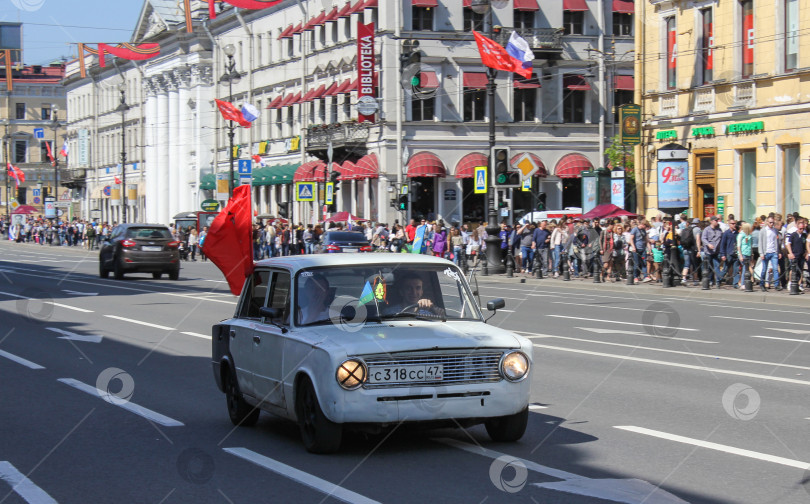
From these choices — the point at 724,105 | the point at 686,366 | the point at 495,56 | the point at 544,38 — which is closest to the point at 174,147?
the point at 544,38

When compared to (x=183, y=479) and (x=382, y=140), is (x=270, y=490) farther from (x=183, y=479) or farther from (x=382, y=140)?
(x=382, y=140)

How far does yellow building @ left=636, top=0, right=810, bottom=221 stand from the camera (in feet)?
117

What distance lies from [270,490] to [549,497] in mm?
1647

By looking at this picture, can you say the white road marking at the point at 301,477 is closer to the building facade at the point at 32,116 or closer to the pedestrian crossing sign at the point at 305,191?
the pedestrian crossing sign at the point at 305,191

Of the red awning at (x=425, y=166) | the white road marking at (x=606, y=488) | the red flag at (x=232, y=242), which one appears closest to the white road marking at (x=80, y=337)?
the red flag at (x=232, y=242)

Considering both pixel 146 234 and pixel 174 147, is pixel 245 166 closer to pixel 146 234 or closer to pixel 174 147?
pixel 146 234

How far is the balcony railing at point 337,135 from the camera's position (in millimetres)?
61281

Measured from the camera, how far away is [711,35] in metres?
39.0

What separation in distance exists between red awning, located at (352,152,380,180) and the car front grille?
2019 inches

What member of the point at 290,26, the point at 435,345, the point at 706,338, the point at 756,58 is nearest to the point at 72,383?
the point at 435,345

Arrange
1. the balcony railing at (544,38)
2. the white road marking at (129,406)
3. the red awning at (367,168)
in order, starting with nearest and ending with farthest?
the white road marking at (129,406)
the red awning at (367,168)
the balcony railing at (544,38)

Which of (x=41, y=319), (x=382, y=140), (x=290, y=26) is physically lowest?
(x=41, y=319)

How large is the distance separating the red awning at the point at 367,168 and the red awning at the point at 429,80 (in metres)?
4.23

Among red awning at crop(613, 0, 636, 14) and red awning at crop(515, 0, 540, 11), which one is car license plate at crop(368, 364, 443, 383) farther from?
red awning at crop(613, 0, 636, 14)
